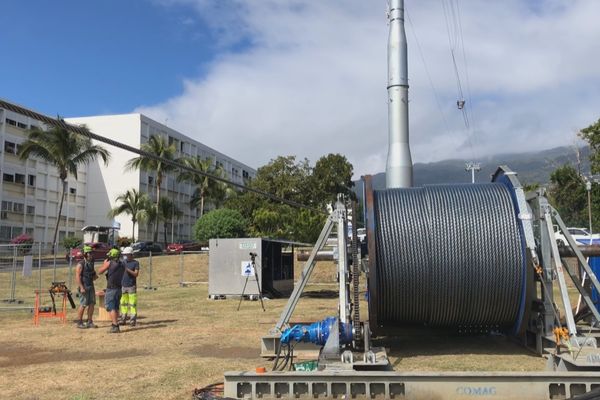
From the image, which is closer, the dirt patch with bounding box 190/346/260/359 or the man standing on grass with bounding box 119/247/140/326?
the dirt patch with bounding box 190/346/260/359

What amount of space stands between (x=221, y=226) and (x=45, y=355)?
128 feet

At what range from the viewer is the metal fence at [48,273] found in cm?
2117

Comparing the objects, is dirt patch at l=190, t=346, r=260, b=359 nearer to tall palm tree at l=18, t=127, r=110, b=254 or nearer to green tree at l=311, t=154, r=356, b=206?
tall palm tree at l=18, t=127, r=110, b=254

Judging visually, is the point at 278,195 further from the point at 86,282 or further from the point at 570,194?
the point at 86,282

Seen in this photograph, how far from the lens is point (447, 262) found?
362 inches

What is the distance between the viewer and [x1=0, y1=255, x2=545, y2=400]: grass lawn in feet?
25.1

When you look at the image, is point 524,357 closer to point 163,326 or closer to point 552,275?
point 552,275

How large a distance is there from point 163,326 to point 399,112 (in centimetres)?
978

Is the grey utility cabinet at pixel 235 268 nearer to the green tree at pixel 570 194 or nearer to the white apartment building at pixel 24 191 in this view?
the white apartment building at pixel 24 191

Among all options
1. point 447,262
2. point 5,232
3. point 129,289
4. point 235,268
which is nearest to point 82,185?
point 5,232

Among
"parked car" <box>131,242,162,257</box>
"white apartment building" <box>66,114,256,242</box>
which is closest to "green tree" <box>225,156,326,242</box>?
"parked car" <box>131,242,162,257</box>

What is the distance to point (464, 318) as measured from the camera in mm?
9555

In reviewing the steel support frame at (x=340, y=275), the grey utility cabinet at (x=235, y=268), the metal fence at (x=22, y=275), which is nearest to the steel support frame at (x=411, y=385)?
the steel support frame at (x=340, y=275)

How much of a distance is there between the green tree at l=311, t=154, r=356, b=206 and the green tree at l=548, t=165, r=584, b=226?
24742 mm
